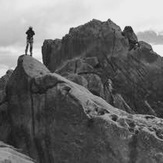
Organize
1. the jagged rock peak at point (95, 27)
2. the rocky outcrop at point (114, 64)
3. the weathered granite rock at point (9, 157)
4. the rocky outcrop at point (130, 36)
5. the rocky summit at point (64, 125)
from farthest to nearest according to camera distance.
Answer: the rocky outcrop at point (130, 36) → the jagged rock peak at point (95, 27) → the rocky outcrop at point (114, 64) → the rocky summit at point (64, 125) → the weathered granite rock at point (9, 157)

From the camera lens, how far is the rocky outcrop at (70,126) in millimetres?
36156

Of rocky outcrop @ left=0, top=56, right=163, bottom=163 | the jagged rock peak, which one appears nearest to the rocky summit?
rocky outcrop @ left=0, top=56, right=163, bottom=163

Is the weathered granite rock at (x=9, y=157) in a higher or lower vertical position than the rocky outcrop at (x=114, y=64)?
lower

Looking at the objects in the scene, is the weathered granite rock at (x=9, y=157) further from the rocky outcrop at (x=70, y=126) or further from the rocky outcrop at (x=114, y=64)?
the rocky outcrop at (x=114, y=64)

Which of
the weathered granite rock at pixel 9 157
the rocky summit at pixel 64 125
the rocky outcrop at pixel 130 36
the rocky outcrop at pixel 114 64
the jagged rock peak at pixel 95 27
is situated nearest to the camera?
the weathered granite rock at pixel 9 157

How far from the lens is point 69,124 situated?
3800cm

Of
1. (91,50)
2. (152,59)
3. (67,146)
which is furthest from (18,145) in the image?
(152,59)

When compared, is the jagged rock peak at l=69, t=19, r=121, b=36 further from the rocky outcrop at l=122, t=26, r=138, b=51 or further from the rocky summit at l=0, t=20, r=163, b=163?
the rocky summit at l=0, t=20, r=163, b=163

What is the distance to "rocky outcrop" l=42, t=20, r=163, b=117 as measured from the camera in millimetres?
69538

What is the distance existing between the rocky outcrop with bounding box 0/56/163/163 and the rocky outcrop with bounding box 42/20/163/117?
22820 mm

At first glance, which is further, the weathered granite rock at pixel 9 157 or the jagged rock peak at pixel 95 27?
the jagged rock peak at pixel 95 27

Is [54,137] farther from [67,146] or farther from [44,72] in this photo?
[44,72]

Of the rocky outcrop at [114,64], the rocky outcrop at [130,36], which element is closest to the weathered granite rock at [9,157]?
the rocky outcrop at [114,64]

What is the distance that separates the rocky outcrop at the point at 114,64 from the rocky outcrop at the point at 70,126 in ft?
74.9
